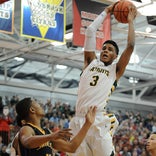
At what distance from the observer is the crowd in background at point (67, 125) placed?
48.9ft

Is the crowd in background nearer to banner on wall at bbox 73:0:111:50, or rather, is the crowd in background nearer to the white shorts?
banner on wall at bbox 73:0:111:50

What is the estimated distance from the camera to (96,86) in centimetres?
455

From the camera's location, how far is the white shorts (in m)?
4.43

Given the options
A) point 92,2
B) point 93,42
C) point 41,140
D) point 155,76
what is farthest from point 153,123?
point 41,140

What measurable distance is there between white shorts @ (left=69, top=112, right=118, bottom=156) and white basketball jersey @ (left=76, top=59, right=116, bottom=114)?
0.40 feet

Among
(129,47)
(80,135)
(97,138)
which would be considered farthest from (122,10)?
(80,135)

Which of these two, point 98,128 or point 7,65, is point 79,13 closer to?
point 98,128

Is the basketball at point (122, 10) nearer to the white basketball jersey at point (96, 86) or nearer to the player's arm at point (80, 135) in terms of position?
the white basketball jersey at point (96, 86)

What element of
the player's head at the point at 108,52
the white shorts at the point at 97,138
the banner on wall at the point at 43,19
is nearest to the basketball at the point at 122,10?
the player's head at the point at 108,52

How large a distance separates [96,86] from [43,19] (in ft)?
17.5

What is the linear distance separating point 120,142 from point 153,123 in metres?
3.84

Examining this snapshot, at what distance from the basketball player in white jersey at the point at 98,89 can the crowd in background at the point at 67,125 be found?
29.1 ft

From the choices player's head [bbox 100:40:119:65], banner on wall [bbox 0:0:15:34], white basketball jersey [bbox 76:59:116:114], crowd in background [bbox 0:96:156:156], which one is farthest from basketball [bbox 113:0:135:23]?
crowd in background [bbox 0:96:156:156]

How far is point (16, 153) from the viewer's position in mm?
3879
